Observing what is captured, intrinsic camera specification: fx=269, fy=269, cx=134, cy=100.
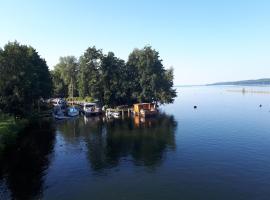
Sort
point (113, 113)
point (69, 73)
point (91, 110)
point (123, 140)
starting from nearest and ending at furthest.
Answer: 1. point (123, 140)
2. point (113, 113)
3. point (91, 110)
4. point (69, 73)

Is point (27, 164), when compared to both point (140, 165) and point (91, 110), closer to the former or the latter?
point (140, 165)

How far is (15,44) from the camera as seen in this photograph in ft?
264

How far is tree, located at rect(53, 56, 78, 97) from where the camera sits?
176 meters

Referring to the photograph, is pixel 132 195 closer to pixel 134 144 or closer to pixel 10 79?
pixel 134 144

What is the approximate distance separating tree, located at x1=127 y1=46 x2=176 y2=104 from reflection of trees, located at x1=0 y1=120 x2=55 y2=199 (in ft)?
197

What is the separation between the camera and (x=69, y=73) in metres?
177

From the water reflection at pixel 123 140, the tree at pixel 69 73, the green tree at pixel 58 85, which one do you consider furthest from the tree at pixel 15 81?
the green tree at pixel 58 85

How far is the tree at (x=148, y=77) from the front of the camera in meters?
125

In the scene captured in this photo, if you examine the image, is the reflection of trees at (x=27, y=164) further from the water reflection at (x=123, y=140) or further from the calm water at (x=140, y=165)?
the water reflection at (x=123, y=140)

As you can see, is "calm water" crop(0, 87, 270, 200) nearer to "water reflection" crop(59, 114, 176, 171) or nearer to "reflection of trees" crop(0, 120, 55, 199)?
"reflection of trees" crop(0, 120, 55, 199)

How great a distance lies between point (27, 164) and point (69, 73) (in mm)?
134199

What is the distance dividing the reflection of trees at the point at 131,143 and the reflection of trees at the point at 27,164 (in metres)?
9.34

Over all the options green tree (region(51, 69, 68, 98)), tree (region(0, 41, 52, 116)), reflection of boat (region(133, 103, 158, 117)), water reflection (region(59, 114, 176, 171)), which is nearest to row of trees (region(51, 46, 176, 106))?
reflection of boat (region(133, 103, 158, 117))

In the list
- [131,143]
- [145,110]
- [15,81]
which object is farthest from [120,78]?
[131,143]
